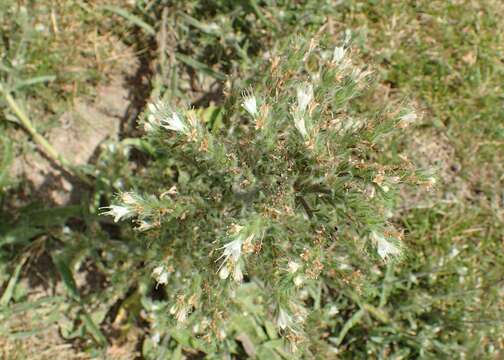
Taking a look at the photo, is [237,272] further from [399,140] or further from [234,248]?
[399,140]

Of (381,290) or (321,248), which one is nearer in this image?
(321,248)

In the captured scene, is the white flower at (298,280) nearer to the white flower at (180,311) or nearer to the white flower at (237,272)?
the white flower at (237,272)

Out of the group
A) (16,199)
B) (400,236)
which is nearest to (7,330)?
(16,199)

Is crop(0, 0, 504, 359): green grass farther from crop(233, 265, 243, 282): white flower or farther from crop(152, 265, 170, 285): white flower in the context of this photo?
crop(233, 265, 243, 282): white flower

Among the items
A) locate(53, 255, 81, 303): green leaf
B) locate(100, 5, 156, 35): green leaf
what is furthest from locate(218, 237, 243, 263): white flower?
locate(100, 5, 156, 35): green leaf

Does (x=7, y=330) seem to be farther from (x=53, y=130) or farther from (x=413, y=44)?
(x=413, y=44)

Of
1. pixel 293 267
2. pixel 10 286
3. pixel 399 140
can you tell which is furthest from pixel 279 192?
pixel 10 286

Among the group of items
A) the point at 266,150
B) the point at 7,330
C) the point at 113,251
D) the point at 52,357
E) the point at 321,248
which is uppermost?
the point at 266,150
